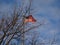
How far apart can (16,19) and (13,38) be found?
1.88 meters

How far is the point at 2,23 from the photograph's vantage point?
811 inches

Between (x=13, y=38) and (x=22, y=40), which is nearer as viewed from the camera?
(x=22, y=40)

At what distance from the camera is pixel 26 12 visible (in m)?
20.9

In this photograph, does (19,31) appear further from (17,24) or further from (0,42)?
(0,42)

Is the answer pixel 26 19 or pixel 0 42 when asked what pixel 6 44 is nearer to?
pixel 0 42

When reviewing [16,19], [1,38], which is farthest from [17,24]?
[1,38]

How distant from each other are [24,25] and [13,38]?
5.53 feet

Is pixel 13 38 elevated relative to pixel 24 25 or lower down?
lower down

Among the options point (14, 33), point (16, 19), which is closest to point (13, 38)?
point (14, 33)

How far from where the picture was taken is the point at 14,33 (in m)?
20.5

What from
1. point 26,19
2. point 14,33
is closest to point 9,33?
point 14,33

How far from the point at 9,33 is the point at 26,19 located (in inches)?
83.4

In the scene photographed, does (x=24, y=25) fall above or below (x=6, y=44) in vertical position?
above

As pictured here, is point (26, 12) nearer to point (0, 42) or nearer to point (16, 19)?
point (16, 19)
